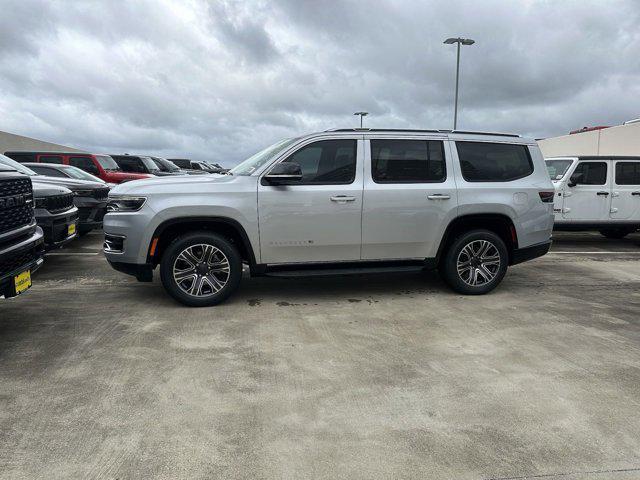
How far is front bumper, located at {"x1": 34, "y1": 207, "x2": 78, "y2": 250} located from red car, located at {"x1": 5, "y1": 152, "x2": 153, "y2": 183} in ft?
19.1

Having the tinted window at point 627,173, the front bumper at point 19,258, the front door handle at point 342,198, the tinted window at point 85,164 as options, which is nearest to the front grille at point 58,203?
the front bumper at point 19,258

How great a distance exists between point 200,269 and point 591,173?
8611mm

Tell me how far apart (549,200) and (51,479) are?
19.3 ft

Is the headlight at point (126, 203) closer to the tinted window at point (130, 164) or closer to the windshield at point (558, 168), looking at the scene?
the windshield at point (558, 168)

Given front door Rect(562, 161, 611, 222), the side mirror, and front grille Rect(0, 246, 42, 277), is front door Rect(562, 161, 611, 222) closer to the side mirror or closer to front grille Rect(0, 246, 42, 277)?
the side mirror

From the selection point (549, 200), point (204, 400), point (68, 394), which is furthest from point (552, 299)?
point (68, 394)

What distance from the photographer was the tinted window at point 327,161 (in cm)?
555

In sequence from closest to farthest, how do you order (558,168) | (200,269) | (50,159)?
1. (200,269)
2. (558,168)
3. (50,159)

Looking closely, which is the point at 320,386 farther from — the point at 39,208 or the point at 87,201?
the point at 87,201

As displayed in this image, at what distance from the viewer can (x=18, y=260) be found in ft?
13.9

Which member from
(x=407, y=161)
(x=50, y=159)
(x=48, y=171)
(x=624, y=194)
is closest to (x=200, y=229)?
(x=407, y=161)

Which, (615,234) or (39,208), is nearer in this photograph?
(39,208)

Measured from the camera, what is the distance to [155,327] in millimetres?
4785

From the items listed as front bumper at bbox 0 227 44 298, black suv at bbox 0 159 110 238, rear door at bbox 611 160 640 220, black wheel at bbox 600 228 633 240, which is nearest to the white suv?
front bumper at bbox 0 227 44 298
